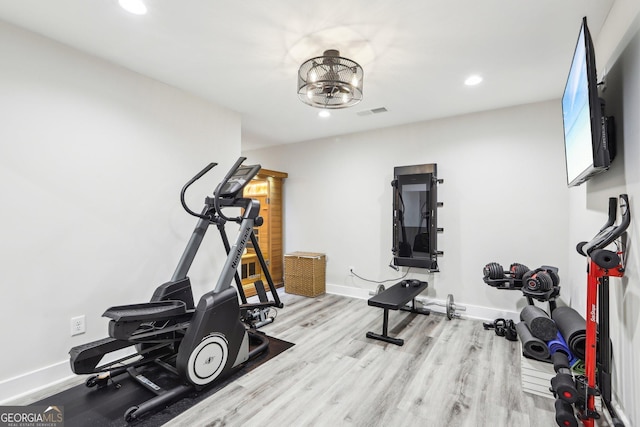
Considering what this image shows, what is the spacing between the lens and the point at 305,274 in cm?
457

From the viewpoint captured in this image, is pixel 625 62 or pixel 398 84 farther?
pixel 398 84

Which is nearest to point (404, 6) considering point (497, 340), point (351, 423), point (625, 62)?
point (625, 62)

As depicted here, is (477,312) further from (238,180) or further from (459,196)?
(238,180)

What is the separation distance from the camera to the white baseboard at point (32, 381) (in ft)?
6.48

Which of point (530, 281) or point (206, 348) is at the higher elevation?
point (530, 281)

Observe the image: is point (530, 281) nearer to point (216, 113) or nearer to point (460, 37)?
point (460, 37)

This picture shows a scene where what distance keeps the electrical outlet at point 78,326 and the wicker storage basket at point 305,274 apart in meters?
2.79

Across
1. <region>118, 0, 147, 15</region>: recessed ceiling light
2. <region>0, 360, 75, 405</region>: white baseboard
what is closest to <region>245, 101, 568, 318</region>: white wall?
<region>118, 0, 147, 15</region>: recessed ceiling light

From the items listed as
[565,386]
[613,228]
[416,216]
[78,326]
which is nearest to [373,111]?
[416,216]

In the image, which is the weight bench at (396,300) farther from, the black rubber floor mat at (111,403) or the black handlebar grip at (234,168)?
the black handlebar grip at (234,168)

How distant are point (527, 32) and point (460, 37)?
1.47 ft

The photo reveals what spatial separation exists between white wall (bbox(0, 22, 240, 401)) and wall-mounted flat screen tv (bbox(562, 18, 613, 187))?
3236mm

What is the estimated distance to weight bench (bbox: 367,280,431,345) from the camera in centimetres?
292

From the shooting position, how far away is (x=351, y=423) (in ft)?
5.92
